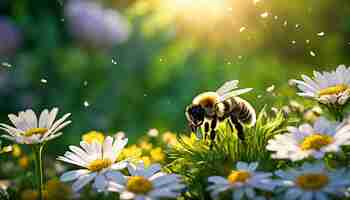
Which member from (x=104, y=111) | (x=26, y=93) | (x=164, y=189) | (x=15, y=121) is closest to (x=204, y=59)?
(x=104, y=111)

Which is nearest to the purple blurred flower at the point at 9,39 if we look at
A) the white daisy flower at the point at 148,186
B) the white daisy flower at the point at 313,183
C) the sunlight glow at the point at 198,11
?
the sunlight glow at the point at 198,11

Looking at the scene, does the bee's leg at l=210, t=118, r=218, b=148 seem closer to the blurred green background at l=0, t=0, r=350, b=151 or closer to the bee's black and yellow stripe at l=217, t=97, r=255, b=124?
the bee's black and yellow stripe at l=217, t=97, r=255, b=124

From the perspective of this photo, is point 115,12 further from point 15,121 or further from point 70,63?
point 15,121

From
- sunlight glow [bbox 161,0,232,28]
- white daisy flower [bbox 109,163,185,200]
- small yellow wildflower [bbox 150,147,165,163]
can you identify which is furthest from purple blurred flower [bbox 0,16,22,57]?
white daisy flower [bbox 109,163,185,200]

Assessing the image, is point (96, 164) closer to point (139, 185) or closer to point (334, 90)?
point (139, 185)

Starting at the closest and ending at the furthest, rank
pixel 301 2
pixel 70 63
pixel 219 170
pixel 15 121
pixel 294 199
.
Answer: pixel 294 199, pixel 219 170, pixel 15 121, pixel 70 63, pixel 301 2

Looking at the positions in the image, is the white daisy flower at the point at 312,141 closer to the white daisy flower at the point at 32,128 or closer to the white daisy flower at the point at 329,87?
the white daisy flower at the point at 329,87

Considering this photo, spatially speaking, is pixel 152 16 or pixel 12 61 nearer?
pixel 12 61
